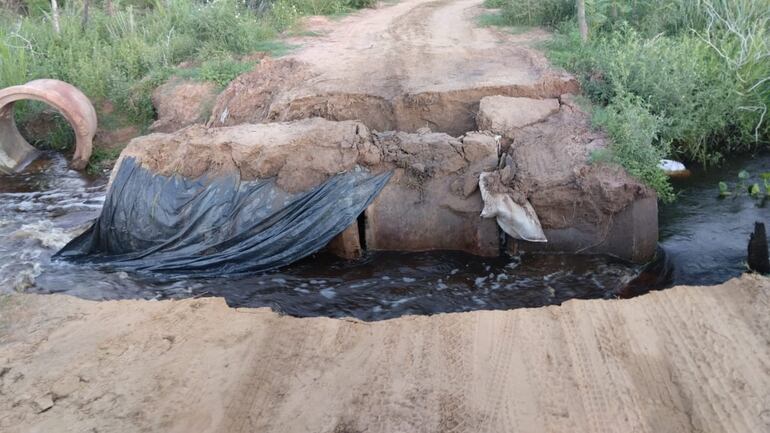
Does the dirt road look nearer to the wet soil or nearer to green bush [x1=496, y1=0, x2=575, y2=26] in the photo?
green bush [x1=496, y1=0, x2=575, y2=26]

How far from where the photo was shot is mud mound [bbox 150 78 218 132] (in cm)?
724

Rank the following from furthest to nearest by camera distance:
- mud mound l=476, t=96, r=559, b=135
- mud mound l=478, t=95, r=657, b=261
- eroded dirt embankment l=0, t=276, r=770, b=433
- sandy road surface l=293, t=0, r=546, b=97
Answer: sandy road surface l=293, t=0, r=546, b=97 < mud mound l=476, t=96, r=559, b=135 < mud mound l=478, t=95, r=657, b=261 < eroded dirt embankment l=0, t=276, r=770, b=433

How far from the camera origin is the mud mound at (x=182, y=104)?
724cm

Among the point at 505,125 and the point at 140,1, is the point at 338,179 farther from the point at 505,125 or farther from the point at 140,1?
the point at 140,1

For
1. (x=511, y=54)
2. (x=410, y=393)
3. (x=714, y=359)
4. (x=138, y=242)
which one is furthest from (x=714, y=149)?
(x=138, y=242)

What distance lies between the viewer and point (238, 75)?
7477 mm

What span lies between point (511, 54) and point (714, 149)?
2.38 metres

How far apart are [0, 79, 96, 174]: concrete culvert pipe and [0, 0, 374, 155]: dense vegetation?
0.44m

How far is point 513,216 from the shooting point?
467cm

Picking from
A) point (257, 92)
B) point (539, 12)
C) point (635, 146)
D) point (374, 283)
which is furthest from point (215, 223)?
point (539, 12)

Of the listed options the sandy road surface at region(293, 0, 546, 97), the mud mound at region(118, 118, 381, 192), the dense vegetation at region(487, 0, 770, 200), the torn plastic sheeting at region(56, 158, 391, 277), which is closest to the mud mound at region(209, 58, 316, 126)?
the sandy road surface at region(293, 0, 546, 97)

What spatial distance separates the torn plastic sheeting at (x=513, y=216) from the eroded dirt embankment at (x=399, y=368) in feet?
3.28

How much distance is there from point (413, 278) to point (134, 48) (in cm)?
585

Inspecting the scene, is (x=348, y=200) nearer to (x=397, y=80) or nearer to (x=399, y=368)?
(x=399, y=368)
